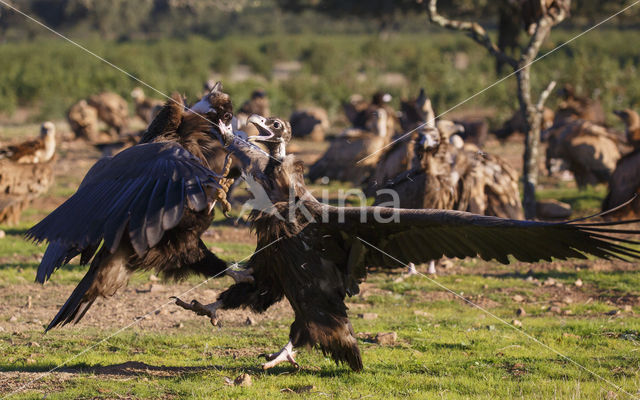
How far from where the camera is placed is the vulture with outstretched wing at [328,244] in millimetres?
4816

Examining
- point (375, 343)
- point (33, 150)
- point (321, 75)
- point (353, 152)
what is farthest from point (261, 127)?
point (321, 75)

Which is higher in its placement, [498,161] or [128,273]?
[498,161]

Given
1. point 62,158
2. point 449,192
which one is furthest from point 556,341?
point 62,158

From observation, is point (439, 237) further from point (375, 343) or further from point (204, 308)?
point (204, 308)

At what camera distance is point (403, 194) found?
8.78 meters

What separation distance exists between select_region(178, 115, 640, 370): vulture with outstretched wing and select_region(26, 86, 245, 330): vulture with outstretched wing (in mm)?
363

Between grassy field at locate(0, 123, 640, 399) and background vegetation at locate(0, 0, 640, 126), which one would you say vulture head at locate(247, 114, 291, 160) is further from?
background vegetation at locate(0, 0, 640, 126)

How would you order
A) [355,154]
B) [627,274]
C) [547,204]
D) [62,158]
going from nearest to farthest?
[627,274] < [547,204] < [355,154] < [62,158]

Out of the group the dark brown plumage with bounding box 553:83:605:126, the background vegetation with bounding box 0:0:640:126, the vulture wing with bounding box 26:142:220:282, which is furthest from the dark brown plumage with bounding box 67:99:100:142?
the vulture wing with bounding box 26:142:220:282

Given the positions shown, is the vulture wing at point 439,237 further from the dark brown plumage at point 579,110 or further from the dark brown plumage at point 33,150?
the dark brown plumage at point 579,110

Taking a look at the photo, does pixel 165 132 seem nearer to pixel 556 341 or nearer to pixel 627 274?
pixel 556 341

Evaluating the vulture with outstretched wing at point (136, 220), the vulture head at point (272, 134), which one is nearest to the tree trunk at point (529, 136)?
the vulture head at point (272, 134)

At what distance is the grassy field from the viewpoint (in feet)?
16.3

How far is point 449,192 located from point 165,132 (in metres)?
4.13
